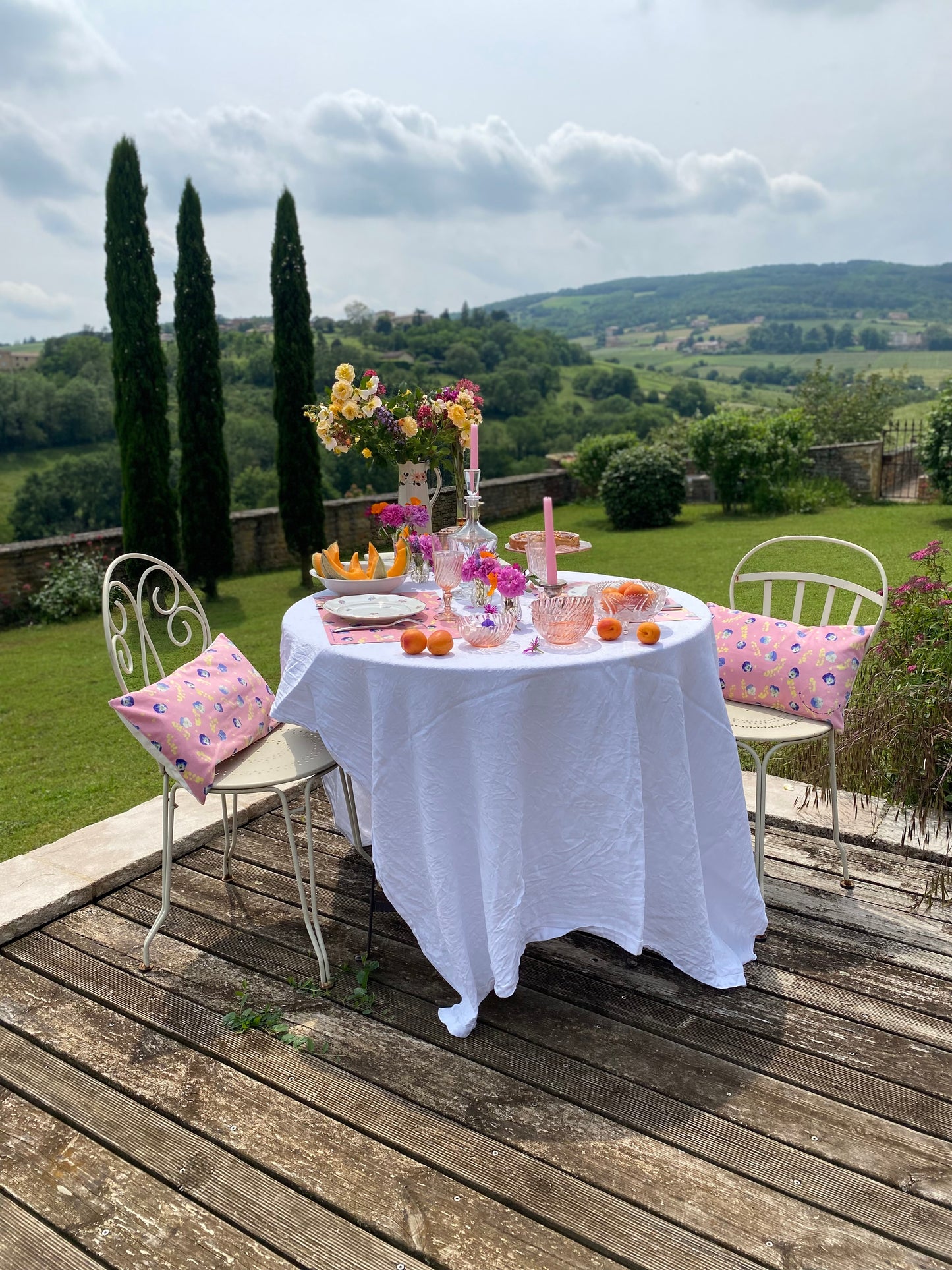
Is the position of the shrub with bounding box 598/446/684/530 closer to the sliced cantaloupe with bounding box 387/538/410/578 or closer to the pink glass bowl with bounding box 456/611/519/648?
the sliced cantaloupe with bounding box 387/538/410/578

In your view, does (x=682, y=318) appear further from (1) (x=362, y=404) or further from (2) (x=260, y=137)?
(1) (x=362, y=404)

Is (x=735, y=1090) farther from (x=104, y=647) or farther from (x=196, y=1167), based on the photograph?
(x=104, y=647)

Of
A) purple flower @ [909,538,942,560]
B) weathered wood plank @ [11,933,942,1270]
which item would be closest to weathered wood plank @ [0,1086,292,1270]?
weathered wood plank @ [11,933,942,1270]

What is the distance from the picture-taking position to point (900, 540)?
905 cm

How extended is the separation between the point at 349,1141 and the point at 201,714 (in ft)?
3.53

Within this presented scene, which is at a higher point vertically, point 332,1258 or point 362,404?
point 362,404

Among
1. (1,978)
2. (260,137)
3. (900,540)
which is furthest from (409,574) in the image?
(260,137)

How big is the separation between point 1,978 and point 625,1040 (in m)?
1.58

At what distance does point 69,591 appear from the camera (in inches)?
329

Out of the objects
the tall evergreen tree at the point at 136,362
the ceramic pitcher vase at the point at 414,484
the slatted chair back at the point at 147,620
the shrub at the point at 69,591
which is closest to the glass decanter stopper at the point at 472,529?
the ceramic pitcher vase at the point at 414,484

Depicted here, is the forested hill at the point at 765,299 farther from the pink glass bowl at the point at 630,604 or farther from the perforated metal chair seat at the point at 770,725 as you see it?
the pink glass bowl at the point at 630,604

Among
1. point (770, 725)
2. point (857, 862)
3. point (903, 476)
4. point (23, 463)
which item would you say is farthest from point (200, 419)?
point (23, 463)

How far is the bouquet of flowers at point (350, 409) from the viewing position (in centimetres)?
268

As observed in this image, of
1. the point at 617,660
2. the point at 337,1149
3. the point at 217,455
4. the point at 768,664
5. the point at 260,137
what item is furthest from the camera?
the point at 260,137
